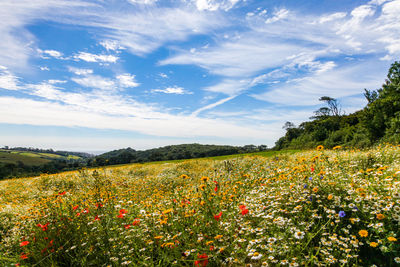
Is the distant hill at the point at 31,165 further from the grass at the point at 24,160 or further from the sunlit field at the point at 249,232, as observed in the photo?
the sunlit field at the point at 249,232

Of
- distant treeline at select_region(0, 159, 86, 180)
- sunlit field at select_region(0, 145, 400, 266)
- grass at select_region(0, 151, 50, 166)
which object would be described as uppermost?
sunlit field at select_region(0, 145, 400, 266)

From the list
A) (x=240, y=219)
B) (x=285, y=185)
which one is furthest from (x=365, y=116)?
(x=240, y=219)

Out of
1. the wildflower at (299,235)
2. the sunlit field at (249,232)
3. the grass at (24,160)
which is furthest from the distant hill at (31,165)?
the wildflower at (299,235)

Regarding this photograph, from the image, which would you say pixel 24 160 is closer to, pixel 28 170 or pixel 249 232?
pixel 28 170

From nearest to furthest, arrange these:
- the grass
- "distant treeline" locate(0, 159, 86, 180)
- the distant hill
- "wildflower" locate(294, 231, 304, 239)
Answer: "wildflower" locate(294, 231, 304, 239)
the distant hill
"distant treeline" locate(0, 159, 86, 180)
the grass

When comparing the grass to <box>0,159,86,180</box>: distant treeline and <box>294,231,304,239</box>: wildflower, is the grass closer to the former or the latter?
<box>0,159,86,180</box>: distant treeline

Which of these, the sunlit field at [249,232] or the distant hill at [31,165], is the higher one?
the sunlit field at [249,232]

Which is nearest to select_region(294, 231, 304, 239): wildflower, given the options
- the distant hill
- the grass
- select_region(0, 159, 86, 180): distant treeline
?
the distant hill

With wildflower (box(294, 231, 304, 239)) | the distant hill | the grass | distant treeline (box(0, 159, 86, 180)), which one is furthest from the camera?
the grass

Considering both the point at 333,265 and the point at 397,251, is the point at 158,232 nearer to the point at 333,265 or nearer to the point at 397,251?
the point at 333,265

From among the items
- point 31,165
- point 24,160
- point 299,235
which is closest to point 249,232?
point 299,235

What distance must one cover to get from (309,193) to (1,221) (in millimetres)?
8037

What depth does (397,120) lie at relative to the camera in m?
17.4

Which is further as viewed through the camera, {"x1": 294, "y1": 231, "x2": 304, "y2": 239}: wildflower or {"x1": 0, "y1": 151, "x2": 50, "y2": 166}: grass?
{"x1": 0, "y1": 151, "x2": 50, "y2": 166}: grass
